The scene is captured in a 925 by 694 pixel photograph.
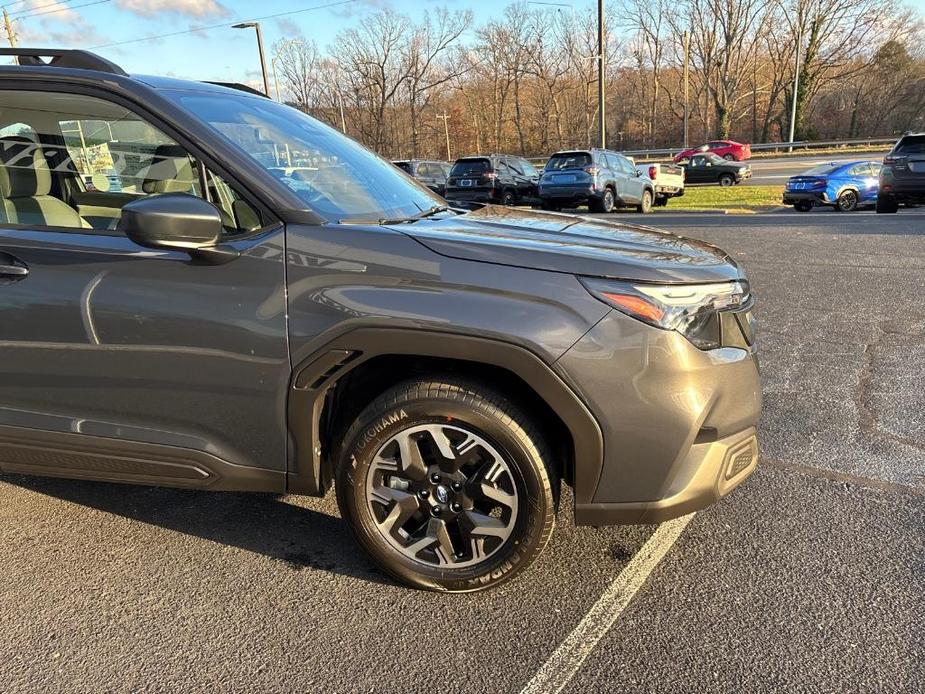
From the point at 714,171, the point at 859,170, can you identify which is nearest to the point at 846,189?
the point at 859,170

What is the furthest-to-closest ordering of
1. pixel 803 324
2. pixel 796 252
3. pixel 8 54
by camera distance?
pixel 796 252 → pixel 803 324 → pixel 8 54

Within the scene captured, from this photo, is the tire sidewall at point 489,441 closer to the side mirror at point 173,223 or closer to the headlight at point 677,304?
the headlight at point 677,304

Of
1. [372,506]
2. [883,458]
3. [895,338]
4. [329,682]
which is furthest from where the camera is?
[895,338]

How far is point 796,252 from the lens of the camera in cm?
970

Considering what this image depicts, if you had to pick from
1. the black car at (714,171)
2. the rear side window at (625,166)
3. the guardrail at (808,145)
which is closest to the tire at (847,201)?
the rear side window at (625,166)

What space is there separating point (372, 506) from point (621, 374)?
3.44 ft

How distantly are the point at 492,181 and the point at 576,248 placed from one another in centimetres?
1805

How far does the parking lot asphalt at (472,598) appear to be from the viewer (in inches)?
85.2

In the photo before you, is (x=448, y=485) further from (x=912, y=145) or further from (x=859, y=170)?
(x=859, y=170)

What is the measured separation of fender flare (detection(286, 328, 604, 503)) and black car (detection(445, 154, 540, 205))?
57.9 ft

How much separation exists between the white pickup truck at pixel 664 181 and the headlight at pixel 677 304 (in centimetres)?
1894

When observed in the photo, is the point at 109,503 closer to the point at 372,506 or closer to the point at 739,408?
the point at 372,506

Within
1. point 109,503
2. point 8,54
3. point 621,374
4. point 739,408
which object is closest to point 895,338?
point 739,408

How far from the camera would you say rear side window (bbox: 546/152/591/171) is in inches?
687
